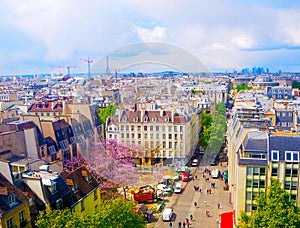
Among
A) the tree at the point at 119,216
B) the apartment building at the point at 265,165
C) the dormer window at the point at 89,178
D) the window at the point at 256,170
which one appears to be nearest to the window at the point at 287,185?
the apartment building at the point at 265,165

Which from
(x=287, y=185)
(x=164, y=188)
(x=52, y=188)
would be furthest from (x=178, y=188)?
(x=52, y=188)

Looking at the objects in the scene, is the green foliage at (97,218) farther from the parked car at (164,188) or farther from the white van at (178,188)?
the white van at (178,188)

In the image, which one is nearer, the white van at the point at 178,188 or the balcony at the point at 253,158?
the balcony at the point at 253,158

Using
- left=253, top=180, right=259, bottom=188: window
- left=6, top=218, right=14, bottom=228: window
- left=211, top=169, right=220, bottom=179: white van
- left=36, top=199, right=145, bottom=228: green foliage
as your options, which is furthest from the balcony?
left=211, top=169, right=220, bottom=179: white van

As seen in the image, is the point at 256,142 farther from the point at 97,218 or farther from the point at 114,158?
the point at 97,218

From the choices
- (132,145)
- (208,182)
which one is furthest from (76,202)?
(208,182)

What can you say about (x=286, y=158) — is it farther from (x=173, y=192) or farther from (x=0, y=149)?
(x=0, y=149)
